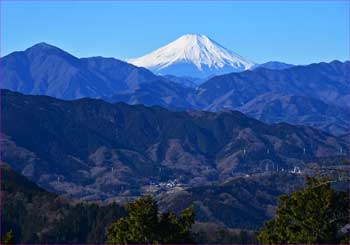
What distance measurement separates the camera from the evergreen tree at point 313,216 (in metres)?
31.1

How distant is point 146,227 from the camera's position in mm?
30469

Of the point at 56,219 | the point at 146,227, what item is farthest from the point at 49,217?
the point at 146,227

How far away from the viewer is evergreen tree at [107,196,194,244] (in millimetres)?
30250

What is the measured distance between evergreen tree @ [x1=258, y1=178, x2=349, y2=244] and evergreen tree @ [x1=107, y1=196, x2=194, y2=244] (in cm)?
465

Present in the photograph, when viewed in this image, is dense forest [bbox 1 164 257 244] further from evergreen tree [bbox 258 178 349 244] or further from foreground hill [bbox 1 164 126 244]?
evergreen tree [bbox 258 178 349 244]

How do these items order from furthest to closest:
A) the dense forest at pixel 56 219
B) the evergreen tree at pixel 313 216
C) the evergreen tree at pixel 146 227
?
the dense forest at pixel 56 219, the evergreen tree at pixel 313 216, the evergreen tree at pixel 146 227

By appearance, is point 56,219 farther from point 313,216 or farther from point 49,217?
point 313,216

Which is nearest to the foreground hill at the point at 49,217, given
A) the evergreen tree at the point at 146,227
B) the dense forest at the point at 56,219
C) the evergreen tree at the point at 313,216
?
the dense forest at the point at 56,219

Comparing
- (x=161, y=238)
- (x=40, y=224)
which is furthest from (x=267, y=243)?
(x=40, y=224)

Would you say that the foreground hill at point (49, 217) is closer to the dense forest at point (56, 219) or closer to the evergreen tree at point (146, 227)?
the dense forest at point (56, 219)

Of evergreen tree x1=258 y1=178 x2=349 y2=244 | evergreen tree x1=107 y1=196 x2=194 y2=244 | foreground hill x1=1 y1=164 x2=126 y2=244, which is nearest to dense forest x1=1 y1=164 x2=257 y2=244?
foreground hill x1=1 y1=164 x2=126 y2=244

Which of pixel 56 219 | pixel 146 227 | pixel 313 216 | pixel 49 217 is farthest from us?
pixel 49 217

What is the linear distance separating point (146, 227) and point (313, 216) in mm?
7265

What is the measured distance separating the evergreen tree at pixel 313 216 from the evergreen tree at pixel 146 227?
4.65 metres
